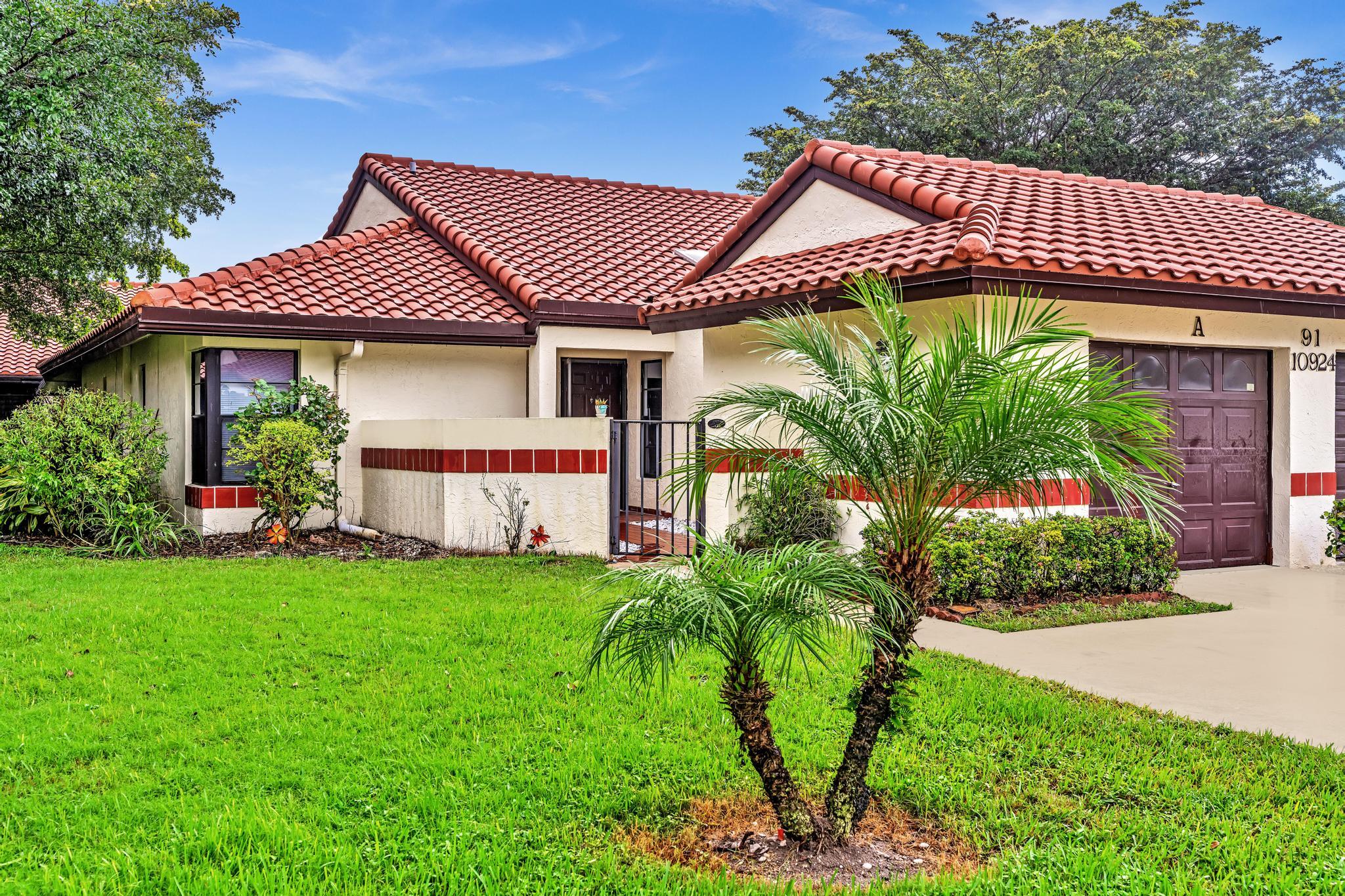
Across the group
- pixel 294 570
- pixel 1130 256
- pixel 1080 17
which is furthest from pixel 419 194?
pixel 1080 17

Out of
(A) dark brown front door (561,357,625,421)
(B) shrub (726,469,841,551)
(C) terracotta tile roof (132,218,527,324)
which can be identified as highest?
(C) terracotta tile roof (132,218,527,324)

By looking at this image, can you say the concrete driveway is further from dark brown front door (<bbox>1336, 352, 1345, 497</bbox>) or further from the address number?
dark brown front door (<bbox>1336, 352, 1345, 497</bbox>)

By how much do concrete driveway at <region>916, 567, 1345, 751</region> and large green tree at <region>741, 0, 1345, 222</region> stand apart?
696 inches

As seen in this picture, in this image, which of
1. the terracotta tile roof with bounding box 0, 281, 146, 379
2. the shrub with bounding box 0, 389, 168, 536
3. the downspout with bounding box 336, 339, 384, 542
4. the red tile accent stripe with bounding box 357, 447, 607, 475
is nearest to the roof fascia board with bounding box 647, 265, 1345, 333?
the red tile accent stripe with bounding box 357, 447, 607, 475

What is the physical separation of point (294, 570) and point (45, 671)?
373 centimetres

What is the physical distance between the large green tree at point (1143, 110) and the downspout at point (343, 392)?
53.8 feet

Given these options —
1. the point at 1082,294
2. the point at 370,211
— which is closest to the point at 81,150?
the point at 370,211

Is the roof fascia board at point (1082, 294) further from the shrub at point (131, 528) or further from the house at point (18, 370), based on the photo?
the house at point (18, 370)

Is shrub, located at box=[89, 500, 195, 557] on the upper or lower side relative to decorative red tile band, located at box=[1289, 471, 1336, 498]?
lower

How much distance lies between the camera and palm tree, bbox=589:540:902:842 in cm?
371

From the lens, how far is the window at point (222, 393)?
41.8ft

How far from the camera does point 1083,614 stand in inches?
330

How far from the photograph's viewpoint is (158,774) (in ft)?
15.6

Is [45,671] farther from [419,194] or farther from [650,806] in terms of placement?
[419,194]
